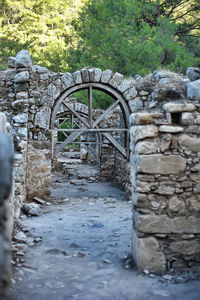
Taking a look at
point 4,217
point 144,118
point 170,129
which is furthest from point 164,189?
point 4,217

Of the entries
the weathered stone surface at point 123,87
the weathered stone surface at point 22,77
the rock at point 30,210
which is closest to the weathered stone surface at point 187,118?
the rock at point 30,210

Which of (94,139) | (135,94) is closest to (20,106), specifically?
(135,94)

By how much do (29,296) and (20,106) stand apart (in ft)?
17.3

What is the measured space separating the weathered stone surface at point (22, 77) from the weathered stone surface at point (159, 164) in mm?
4989

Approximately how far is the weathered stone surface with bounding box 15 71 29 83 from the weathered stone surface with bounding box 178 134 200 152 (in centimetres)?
510

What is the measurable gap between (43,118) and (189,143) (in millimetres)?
4999

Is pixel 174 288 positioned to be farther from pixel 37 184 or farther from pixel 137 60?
pixel 137 60

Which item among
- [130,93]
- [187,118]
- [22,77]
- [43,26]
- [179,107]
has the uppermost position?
[43,26]

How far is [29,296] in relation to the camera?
2.90m

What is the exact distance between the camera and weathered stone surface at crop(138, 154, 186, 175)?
3369 mm

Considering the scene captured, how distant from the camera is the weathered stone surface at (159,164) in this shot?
3369 mm

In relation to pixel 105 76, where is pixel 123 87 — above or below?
below

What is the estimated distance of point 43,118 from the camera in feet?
25.4

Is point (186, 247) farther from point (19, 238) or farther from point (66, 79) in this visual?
point (66, 79)
